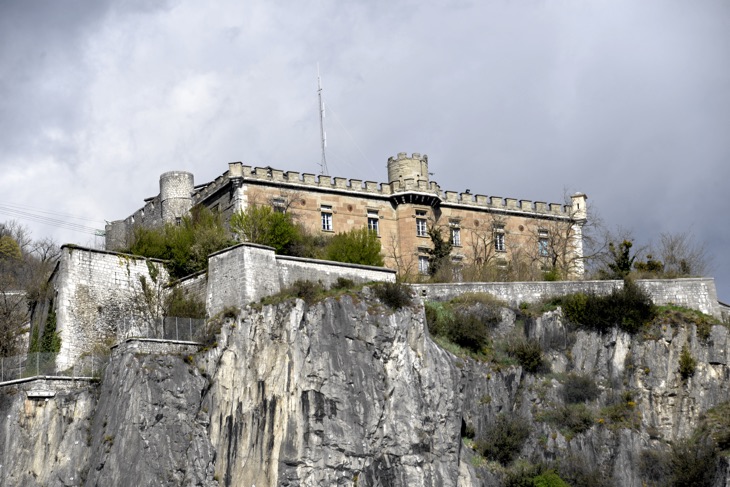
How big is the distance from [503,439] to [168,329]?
1319 centimetres

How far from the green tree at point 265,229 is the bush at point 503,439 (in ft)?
36.4

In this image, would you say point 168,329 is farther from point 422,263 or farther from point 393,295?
→ point 422,263

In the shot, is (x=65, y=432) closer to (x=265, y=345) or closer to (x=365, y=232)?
(x=265, y=345)

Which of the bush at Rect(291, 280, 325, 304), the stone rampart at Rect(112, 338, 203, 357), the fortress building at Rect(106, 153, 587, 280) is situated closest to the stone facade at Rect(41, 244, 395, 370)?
the bush at Rect(291, 280, 325, 304)

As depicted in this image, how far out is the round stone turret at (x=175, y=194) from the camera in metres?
58.5

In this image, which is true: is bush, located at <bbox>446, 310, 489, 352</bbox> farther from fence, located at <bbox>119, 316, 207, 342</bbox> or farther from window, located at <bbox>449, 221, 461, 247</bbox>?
window, located at <bbox>449, 221, 461, 247</bbox>

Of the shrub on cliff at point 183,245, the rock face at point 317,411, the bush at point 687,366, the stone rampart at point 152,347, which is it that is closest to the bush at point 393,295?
the rock face at point 317,411

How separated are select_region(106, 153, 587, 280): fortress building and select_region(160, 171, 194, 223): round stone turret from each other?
5 cm

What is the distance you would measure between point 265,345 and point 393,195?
16.5 metres

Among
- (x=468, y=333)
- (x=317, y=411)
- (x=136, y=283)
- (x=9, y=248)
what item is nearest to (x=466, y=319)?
(x=468, y=333)

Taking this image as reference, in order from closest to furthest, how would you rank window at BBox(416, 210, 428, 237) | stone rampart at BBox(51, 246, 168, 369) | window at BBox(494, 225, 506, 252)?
1. stone rampart at BBox(51, 246, 168, 369)
2. window at BBox(416, 210, 428, 237)
3. window at BBox(494, 225, 506, 252)

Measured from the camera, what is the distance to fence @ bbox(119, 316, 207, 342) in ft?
150

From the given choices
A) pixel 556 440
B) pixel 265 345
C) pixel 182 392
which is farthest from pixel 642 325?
pixel 182 392

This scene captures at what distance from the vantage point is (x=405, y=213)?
59281mm
